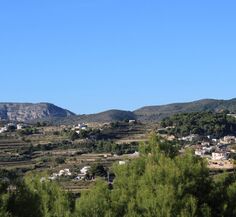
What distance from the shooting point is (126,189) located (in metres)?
30.6

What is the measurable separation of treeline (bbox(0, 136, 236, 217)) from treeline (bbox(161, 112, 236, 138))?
3158 inches

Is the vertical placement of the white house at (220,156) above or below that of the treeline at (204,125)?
below

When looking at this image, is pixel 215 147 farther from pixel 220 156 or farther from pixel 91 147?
pixel 91 147

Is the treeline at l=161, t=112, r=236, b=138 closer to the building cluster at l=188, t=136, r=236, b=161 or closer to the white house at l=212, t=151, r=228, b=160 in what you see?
the building cluster at l=188, t=136, r=236, b=161

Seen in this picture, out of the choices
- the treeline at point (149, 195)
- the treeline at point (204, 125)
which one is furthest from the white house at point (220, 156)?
the treeline at point (149, 195)

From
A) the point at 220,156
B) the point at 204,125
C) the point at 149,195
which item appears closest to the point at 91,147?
the point at 204,125

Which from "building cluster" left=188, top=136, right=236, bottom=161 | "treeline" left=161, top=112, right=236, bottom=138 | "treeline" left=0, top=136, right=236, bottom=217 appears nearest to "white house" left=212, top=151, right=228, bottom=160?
"building cluster" left=188, top=136, right=236, bottom=161

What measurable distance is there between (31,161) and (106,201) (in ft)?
199

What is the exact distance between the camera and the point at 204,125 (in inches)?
4564

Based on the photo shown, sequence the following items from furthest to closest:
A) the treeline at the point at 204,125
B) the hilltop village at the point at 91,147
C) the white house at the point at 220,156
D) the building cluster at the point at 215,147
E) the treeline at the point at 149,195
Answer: the treeline at the point at 204,125 → the building cluster at the point at 215,147 → the white house at the point at 220,156 → the hilltop village at the point at 91,147 → the treeline at the point at 149,195

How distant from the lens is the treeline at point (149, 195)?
90.8 ft

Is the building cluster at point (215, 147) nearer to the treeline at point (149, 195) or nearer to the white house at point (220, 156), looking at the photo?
the white house at point (220, 156)

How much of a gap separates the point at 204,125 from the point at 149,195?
88494mm

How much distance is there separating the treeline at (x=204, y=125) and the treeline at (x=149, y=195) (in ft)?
263
